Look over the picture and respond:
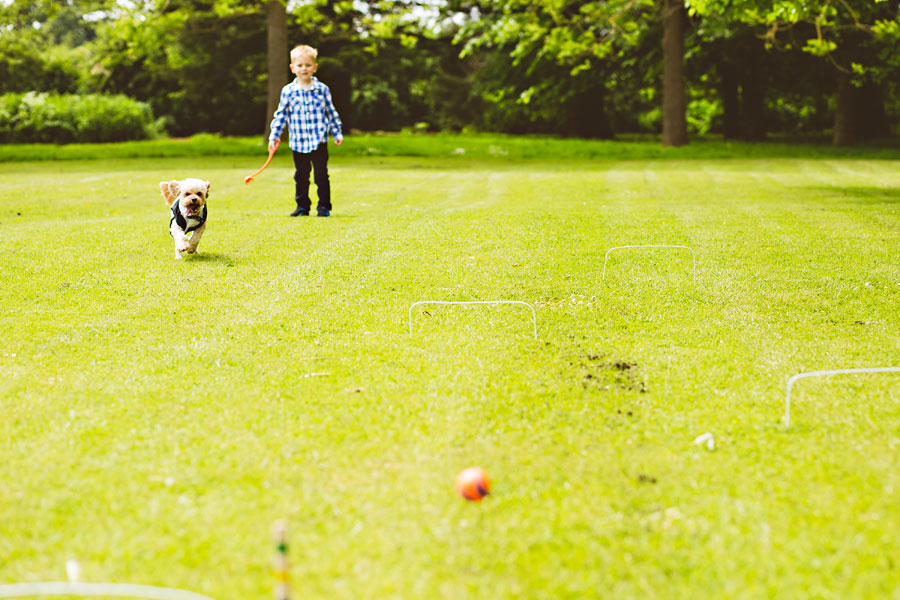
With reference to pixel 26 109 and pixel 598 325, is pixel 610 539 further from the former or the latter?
pixel 26 109

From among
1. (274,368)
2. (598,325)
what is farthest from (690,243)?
(274,368)

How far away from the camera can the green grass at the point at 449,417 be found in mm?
2838

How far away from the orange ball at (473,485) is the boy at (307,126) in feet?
25.2

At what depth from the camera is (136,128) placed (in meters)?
31.2

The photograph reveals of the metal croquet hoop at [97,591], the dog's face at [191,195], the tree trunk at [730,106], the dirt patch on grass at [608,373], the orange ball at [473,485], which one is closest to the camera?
the metal croquet hoop at [97,591]

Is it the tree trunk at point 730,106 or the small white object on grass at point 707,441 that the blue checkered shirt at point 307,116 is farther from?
the tree trunk at point 730,106

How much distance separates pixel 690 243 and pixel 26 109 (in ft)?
85.4

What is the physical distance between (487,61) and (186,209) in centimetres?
2685

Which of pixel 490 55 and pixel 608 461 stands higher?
pixel 490 55

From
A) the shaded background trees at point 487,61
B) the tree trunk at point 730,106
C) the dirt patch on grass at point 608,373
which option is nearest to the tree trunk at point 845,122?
the shaded background trees at point 487,61

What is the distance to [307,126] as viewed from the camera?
10.7 metres

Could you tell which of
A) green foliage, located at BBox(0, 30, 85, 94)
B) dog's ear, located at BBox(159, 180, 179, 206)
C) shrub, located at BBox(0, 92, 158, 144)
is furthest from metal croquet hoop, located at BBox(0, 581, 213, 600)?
green foliage, located at BBox(0, 30, 85, 94)

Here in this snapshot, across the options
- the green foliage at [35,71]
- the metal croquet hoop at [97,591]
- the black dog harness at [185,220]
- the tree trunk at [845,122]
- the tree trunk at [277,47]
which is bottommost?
the metal croquet hoop at [97,591]

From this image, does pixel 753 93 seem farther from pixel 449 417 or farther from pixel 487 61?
pixel 449 417
